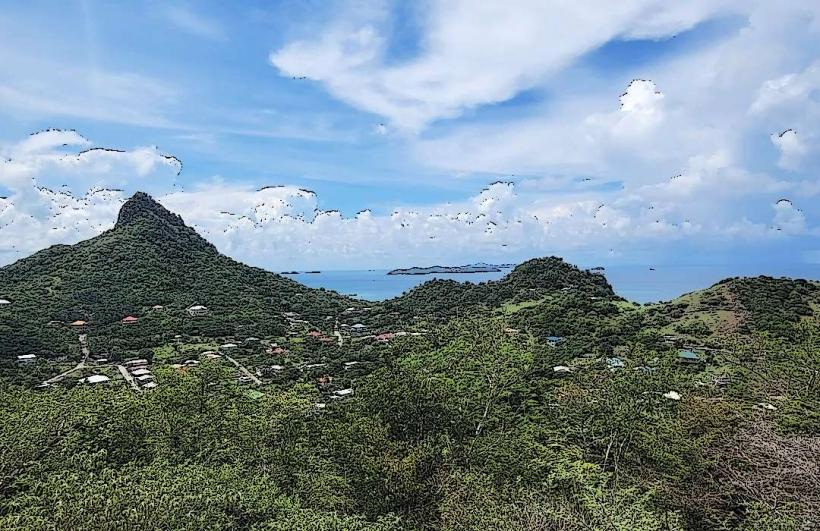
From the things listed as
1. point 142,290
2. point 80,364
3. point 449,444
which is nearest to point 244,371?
point 80,364

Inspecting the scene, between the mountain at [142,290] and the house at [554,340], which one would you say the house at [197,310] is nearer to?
the mountain at [142,290]

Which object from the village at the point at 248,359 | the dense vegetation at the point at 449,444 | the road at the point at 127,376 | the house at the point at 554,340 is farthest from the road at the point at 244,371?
the house at the point at 554,340

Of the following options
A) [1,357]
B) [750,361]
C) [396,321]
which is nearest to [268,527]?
[750,361]

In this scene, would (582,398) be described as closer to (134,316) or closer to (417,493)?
(417,493)

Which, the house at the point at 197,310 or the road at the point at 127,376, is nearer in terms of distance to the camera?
the road at the point at 127,376

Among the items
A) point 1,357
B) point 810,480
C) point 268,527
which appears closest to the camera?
point 268,527

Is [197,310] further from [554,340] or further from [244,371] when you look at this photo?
[554,340]

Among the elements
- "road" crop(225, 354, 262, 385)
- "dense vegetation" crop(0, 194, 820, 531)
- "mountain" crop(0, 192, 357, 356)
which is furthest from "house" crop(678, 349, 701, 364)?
"mountain" crop(0, 192, 357, 356)
